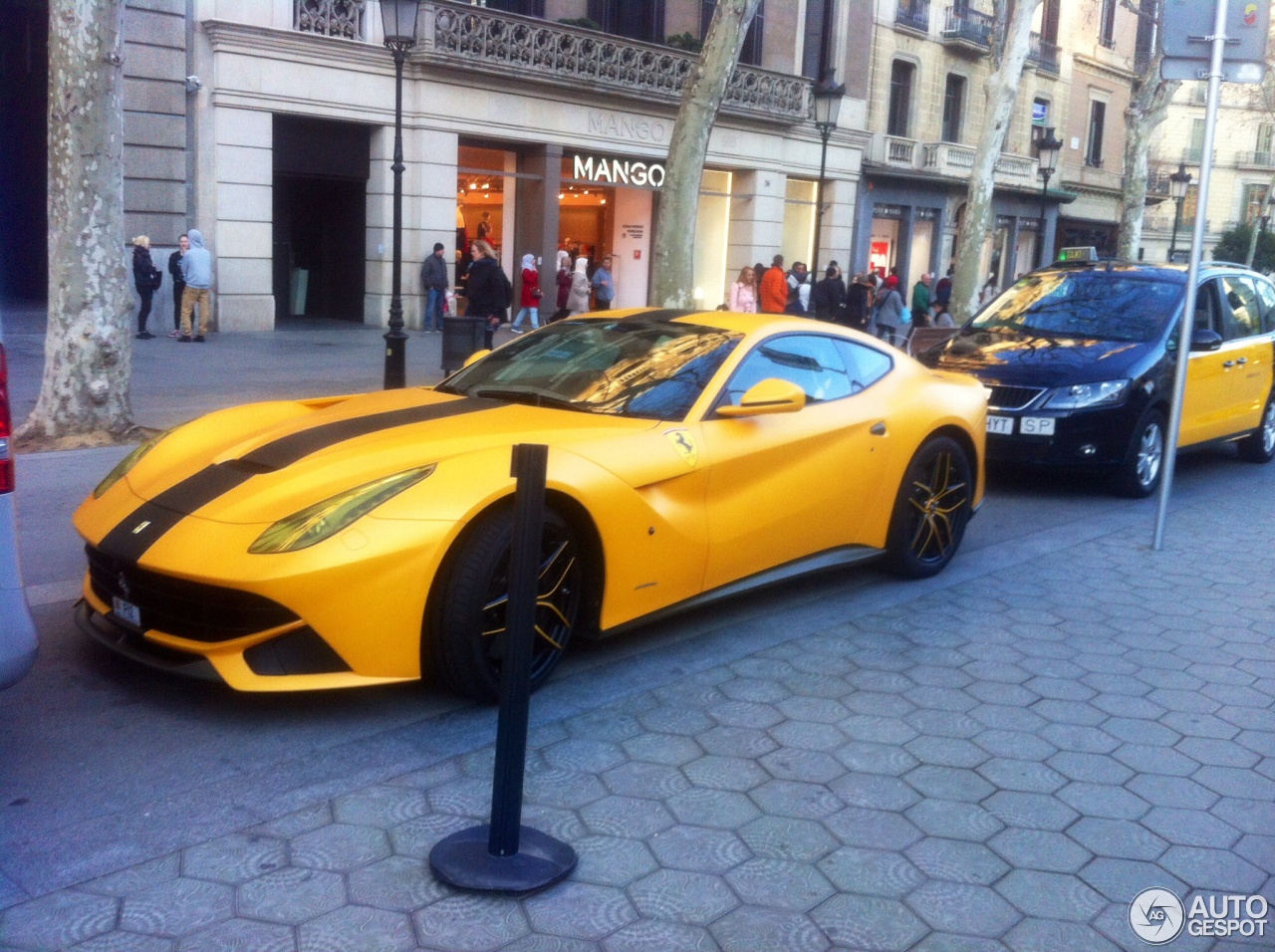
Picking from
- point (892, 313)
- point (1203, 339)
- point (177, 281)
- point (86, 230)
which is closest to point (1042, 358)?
point (1203, 339)

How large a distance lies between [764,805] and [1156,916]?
1.11 m

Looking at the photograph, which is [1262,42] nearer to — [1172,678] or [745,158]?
[1172,678]

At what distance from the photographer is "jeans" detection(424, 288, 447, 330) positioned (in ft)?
70.6

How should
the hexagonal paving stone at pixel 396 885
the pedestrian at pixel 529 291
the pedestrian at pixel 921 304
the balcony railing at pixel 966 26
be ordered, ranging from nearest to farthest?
the hexagonal paving stone at pixel 396 885 < the pedestrian at pixel 529 291 < the pedestrian at pixel 921 304 < the balcony railing at pixel 966 26

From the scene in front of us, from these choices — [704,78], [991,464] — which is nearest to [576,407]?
[991,464]

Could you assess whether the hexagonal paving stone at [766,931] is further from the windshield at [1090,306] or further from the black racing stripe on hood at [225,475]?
the windshield at [1090,306]

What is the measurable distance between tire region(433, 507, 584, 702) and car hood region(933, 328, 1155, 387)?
5247mm

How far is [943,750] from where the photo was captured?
4105 mm

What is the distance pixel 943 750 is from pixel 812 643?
1.18 meters

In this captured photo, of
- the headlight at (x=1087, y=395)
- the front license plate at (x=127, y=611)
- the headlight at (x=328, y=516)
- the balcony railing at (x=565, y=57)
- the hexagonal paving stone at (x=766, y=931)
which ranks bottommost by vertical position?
the hexagonal paving stone at (x=766, y=931)

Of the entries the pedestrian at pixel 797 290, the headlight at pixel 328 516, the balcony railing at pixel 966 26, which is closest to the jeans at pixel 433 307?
the pedestrian at pixel 797 290

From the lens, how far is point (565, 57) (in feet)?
75.4

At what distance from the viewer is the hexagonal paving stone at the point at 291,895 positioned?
9.62ft

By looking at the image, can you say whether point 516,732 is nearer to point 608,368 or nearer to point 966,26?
point 608,368
